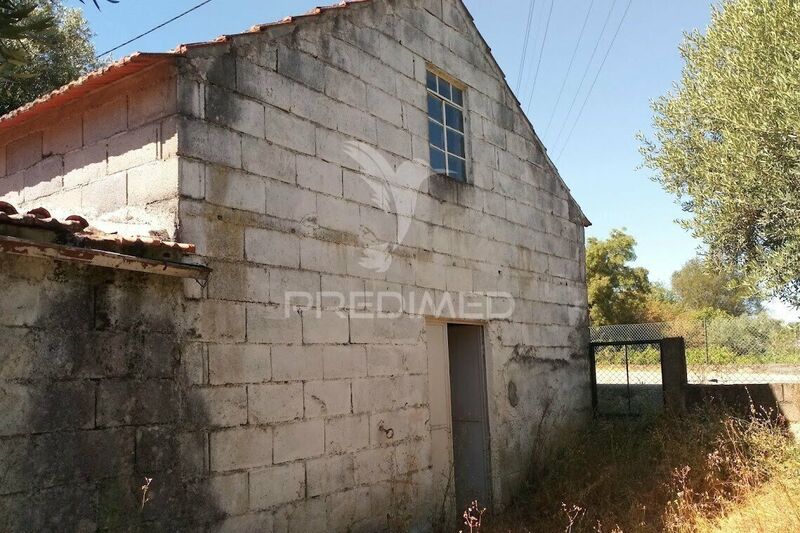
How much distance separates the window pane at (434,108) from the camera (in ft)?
25.8

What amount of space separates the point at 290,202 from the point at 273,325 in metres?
1.07

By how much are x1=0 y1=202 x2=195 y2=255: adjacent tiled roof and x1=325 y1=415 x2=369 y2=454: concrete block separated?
2.15 m

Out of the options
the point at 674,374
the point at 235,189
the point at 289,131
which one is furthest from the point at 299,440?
the point at 674,374

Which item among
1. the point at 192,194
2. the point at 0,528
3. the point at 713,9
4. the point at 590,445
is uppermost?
the point at 713,9

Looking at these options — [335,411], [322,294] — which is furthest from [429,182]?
[335,411]

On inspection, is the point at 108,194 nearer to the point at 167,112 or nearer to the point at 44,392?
the point at 167,112

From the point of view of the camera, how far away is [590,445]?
30.1 feet

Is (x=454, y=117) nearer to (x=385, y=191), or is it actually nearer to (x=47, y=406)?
(x=385, y=191)

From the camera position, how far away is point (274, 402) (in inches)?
205

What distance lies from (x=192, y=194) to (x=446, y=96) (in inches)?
171

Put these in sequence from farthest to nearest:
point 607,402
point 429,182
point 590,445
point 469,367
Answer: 1. point 607,402
2. point 590,445
3. point 469,367
4. point 429,182

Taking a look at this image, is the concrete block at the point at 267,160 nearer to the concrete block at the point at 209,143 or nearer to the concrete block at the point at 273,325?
the concrete block at the point at 209,143

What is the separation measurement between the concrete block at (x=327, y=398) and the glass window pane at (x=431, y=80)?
12.7 ft

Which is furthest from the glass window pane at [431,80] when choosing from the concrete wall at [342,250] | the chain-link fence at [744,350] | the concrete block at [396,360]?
the chain-link fence at [744,350]
